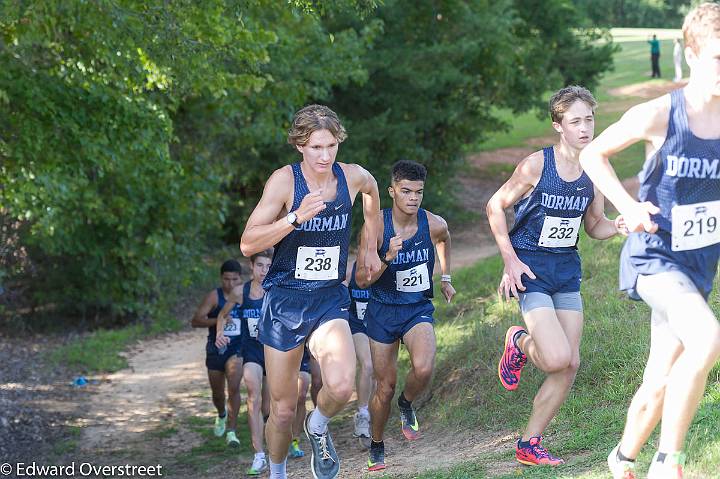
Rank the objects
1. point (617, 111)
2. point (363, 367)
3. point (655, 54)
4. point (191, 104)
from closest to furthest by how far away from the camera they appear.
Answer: point (363, 367) → point (191, 104) → point (617, 111) → point (655, 54)

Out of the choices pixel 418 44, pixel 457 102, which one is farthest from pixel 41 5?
pixel 457 102

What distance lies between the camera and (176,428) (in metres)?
10.5

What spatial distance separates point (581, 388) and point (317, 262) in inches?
106

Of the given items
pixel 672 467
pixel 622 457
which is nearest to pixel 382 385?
pixel 622 457

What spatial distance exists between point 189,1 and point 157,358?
6313mm

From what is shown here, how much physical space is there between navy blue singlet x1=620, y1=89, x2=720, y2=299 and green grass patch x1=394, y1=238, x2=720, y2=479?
43.2 inches

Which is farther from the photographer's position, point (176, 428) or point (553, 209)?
point (176, 428)

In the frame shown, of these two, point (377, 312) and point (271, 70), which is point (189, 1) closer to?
point (377, 312)

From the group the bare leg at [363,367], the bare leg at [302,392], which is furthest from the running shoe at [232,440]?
the bare leg at [363,367]

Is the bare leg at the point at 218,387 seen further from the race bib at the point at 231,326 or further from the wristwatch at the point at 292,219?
the wristwatch at the point at 292,219

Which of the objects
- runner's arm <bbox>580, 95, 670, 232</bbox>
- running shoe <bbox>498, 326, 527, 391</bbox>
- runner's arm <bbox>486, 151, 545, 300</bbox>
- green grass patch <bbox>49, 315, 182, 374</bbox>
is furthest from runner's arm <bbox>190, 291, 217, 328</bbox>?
runner's arm <bbox>580, 95, 670, 232</bbox>

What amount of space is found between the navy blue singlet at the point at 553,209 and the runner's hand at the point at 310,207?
4.70 ft

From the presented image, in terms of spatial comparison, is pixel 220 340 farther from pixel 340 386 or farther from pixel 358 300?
pixel 340 386

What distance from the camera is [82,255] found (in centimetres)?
1628
